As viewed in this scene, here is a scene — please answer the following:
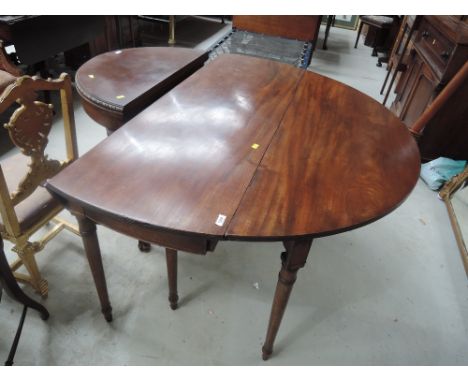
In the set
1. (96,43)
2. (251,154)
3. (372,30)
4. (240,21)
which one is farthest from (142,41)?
(251,154)

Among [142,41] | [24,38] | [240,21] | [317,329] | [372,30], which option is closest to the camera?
[317,329]

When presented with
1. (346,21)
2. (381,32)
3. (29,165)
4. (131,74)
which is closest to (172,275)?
A: (29,165)

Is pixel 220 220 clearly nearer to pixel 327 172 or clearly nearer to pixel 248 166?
pixel 248 166

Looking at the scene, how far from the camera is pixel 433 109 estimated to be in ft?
6.23

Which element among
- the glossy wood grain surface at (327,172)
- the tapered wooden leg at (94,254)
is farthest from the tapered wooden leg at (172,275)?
the glossy wood grain surface at (327,172)

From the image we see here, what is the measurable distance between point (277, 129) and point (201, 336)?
85 centimetres

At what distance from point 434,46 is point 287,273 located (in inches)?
82.4

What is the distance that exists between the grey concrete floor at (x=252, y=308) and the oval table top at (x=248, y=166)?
753mm

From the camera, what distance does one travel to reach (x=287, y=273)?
95cm

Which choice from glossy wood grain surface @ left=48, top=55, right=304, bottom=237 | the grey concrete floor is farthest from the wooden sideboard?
glossy wood grain surface @ left=48, top=55, right=304, bottom=237

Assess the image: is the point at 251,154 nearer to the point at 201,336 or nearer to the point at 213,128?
the point at 213,128

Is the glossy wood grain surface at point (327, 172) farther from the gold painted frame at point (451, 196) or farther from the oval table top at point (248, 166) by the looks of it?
the gold painted frame at point (451, 196)

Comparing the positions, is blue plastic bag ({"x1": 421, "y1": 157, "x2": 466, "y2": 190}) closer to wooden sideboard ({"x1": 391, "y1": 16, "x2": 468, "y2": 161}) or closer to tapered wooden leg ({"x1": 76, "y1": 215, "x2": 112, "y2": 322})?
wooden sideboard ({"x1": 391, "y1": 16, "x2": 468, "y2": 161})

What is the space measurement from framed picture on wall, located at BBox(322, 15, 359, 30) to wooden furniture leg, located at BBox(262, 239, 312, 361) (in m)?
6.04
